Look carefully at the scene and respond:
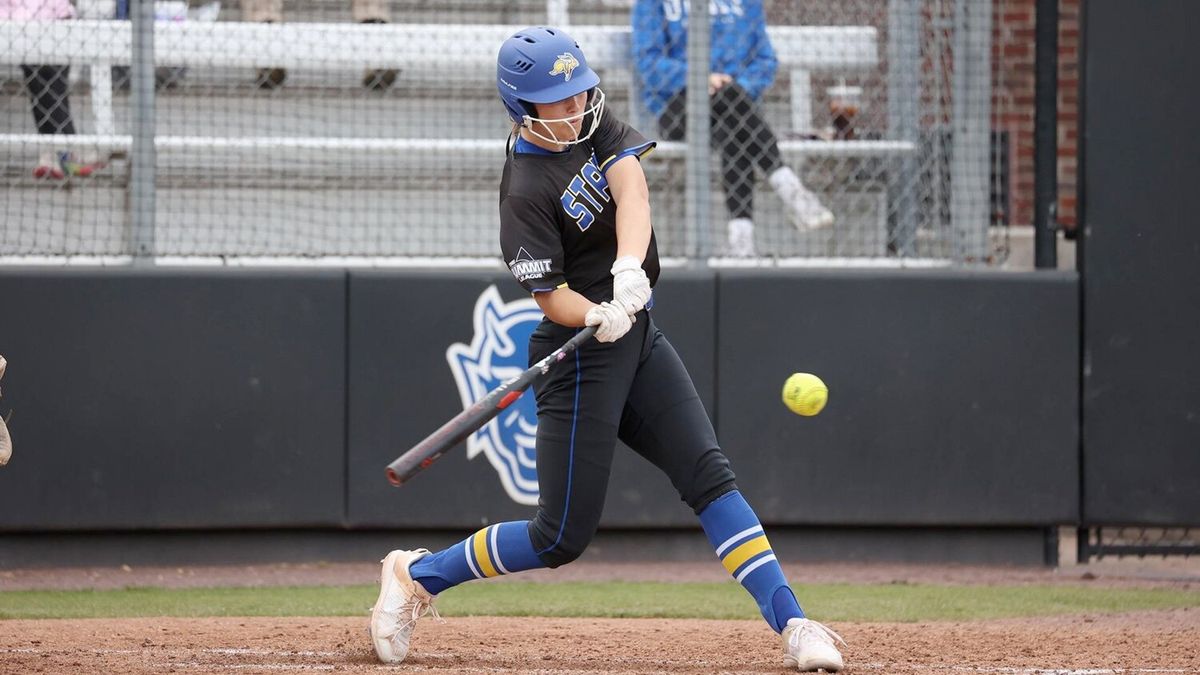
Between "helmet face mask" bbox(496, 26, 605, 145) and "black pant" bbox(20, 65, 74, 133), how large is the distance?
380 centimetres

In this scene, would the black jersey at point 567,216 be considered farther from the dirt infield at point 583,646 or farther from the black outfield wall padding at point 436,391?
the black outfield wall padding at point 436,391

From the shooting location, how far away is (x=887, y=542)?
716cm

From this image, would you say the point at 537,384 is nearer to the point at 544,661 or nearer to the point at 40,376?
the point at 544,661

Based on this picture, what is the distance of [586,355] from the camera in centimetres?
418

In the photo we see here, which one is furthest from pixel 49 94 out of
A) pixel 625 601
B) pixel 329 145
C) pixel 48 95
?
pixel 625 601

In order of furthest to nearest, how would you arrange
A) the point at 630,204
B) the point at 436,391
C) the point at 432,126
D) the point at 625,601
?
1. the point at 432,126
2. the point at 436,391
3. the point at 625,601
4. the point at 630,204

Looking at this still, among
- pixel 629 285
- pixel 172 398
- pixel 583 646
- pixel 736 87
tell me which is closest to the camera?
pixel 629 285

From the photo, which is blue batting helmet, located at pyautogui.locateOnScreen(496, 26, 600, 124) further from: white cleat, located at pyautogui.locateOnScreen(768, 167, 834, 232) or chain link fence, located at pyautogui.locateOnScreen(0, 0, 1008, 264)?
white cleat, located at pyautogui.locateOnScreen(768, 167, 834, 232)

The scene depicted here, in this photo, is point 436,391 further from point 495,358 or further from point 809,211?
point 809,211

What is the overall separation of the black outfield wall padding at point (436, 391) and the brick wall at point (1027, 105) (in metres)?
2.42

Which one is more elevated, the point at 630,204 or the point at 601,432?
the point at 630,204

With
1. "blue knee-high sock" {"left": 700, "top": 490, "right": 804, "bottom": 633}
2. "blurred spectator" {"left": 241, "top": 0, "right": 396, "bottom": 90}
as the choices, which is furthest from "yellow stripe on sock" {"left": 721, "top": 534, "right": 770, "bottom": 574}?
"blurred spectator" {"left": 241, "top": 0, "right": 396, "bottom": 90}

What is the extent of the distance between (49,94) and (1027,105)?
5393mm

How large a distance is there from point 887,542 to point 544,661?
3.17m
